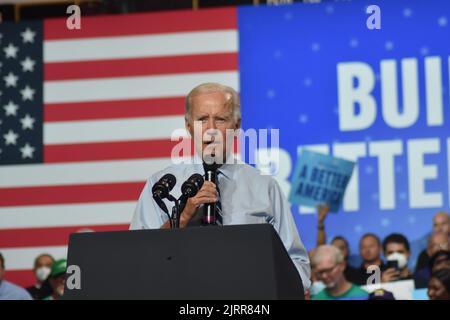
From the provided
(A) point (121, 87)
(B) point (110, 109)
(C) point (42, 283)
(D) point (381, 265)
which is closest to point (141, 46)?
(A) point (121, 87)

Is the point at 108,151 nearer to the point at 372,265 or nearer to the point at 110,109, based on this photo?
the point at 110,109

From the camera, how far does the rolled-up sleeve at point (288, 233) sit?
2595 mm

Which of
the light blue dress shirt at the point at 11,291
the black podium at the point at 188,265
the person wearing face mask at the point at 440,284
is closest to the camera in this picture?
the black podium at the point at 188,265

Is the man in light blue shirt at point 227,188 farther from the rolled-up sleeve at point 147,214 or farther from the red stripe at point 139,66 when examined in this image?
the red stripe at point 139,66

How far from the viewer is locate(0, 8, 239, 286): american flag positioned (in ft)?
20.9

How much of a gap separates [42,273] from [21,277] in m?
0.17

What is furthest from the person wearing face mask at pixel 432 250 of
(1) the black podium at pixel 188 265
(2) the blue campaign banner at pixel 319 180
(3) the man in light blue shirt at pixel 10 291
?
(1) the black podium at pixel 188 265

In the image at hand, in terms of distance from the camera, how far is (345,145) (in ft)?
19.7

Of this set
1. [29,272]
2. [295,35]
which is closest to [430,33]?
[295,35]

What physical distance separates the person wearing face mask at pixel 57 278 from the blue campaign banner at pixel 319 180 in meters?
1.46

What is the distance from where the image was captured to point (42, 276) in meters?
6.21

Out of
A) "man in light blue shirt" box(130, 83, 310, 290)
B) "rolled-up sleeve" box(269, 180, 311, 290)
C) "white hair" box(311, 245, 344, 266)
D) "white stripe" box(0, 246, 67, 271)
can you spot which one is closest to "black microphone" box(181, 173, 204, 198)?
"man in light blue shirt" box(130, 83, 310, 290)
